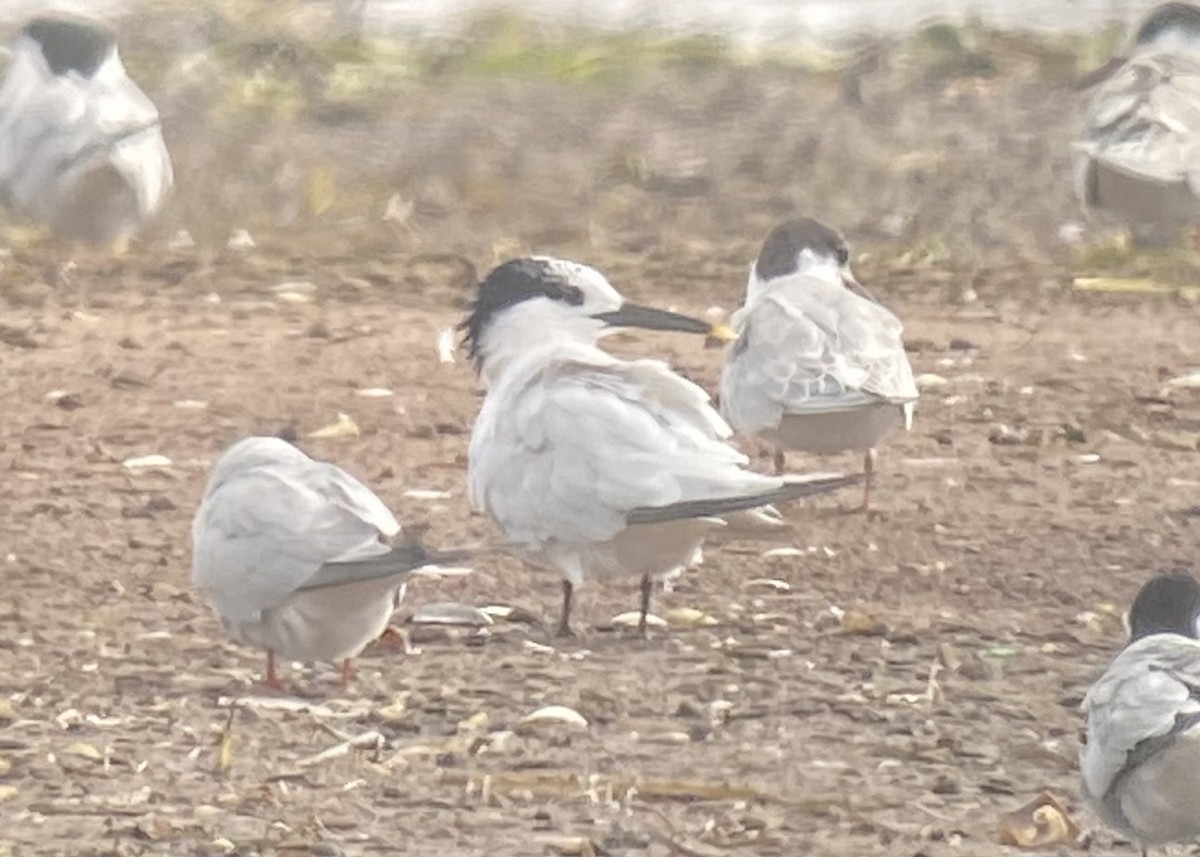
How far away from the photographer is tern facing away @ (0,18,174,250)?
12188 mm

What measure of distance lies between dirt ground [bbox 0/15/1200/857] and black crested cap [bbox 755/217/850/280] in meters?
0.52

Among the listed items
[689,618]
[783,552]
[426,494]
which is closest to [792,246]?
[426,494]

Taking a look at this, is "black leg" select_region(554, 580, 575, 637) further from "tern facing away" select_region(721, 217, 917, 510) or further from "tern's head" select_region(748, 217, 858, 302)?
"tern's head" select_region(748, 217, 858, 302)

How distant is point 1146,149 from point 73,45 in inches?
149

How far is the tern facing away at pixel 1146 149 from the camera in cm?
1206

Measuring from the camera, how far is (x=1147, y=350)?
35.3ft

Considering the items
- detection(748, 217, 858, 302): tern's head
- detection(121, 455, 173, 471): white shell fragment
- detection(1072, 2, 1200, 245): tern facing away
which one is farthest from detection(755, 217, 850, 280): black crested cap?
detection(1072, 2, 1200, 245): tern facing away

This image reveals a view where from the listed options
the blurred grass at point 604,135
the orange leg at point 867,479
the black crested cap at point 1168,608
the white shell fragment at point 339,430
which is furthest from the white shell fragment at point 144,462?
the black crested cap at point 1168,608

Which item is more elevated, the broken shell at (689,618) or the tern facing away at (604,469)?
the tern facing away at (604,469)

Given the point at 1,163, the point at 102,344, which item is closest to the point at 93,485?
the point at 102,344

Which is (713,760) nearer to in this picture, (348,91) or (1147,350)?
(1147,350)

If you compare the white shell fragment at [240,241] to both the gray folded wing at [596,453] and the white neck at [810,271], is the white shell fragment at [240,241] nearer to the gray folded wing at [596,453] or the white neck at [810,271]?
the white neck at [810,271]

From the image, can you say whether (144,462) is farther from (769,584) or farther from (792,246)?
(769,584)

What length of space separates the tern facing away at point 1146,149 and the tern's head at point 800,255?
257cm
